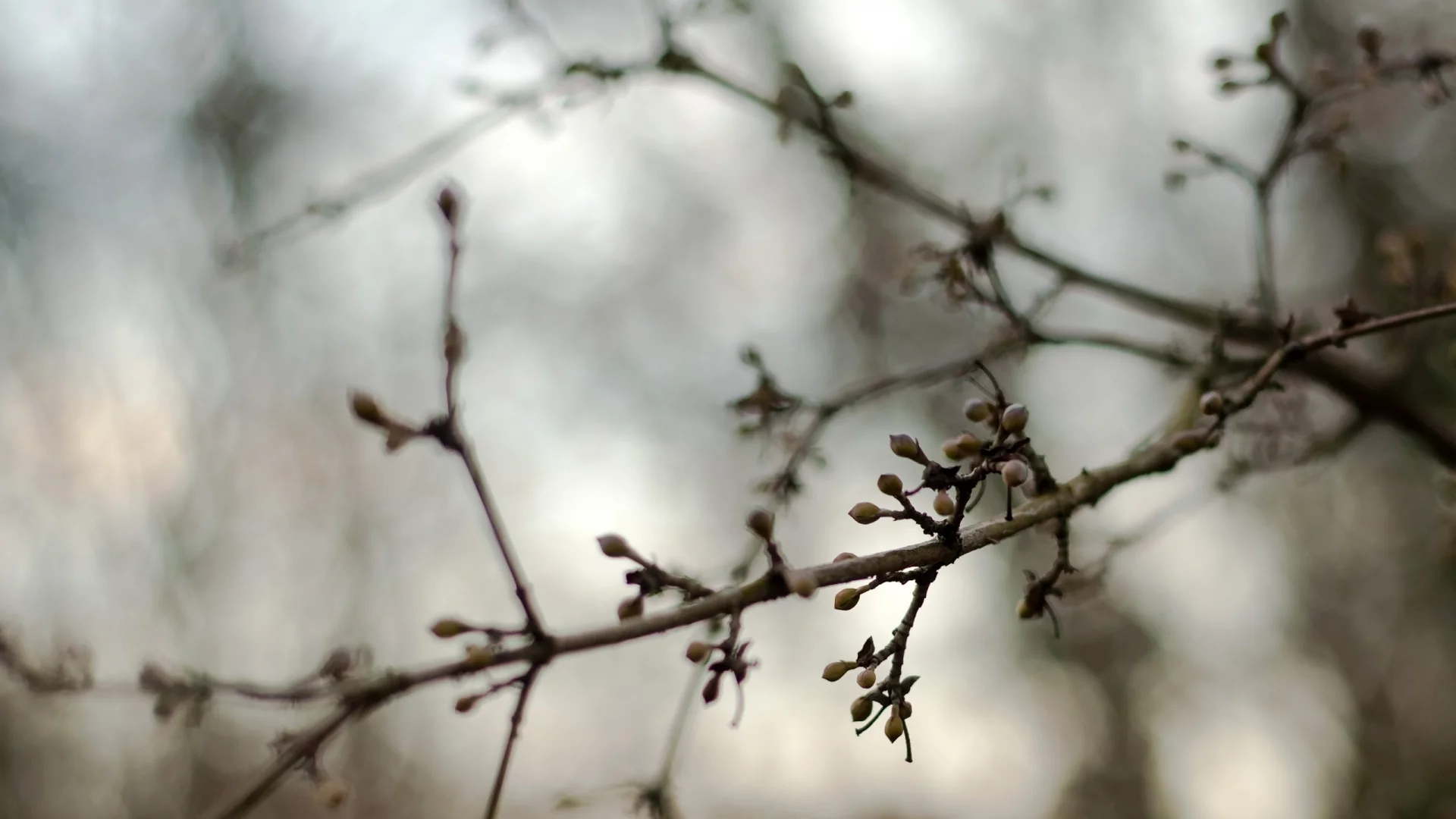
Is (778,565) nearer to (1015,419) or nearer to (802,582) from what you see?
(802,582)

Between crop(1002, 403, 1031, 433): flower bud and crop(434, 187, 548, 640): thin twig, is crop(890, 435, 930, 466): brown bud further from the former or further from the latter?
crop(434, 187, 548, 640): thin twig

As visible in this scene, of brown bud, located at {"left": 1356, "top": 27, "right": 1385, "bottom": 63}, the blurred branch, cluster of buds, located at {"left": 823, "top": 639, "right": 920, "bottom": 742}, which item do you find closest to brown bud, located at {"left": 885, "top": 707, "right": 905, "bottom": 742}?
cluster of buds, located at {"left": 823, "top": 639, "right": 920, "bottom": 742}

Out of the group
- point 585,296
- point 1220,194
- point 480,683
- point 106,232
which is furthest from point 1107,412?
point 106,232

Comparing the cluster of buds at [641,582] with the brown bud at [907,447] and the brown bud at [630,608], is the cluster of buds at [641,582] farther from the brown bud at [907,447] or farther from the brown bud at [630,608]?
the brown bud at [907,447]

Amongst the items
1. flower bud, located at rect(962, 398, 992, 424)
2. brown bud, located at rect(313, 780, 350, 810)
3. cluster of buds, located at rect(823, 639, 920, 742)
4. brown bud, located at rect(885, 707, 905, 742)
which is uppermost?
flower bud, located at rect(962, 398, 992, 424)

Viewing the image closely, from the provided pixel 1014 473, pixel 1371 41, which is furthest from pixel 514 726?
pixel 1371 41

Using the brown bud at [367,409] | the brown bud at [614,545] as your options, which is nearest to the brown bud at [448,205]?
the brown bud at [367,409]
